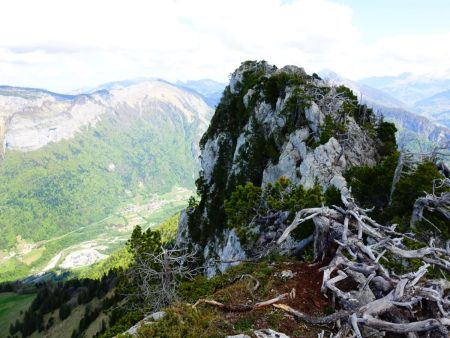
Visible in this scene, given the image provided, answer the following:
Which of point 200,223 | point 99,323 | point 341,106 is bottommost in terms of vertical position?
point 99,323

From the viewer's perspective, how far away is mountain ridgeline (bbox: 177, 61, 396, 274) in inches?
1944

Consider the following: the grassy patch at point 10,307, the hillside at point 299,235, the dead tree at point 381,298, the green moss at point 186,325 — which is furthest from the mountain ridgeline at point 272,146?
the grassy patch at point 10,307

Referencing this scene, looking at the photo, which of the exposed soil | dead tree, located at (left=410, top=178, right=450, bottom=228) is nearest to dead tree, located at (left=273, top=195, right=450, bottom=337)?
the exposed soil

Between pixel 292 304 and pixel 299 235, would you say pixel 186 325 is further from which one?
pixel 299 235

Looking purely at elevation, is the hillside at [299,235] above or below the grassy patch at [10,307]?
above

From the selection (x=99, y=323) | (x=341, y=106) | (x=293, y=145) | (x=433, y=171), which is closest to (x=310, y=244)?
(x=433, y=171)

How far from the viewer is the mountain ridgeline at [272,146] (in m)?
49.4

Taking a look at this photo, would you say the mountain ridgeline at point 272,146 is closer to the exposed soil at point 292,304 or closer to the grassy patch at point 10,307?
the exposed soil at point 292,304

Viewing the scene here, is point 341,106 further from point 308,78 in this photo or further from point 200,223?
point 200,223

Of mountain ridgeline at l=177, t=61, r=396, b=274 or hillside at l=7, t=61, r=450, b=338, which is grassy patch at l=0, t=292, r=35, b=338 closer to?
hillside at l=7, t=61, r=450, b=338

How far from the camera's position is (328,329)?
14.1 m

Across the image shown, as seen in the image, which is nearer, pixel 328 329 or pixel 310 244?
pixel 328 329

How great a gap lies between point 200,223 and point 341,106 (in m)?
39.8

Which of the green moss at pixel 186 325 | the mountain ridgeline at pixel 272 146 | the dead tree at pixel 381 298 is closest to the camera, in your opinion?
the dead tree at pixel 381 298
